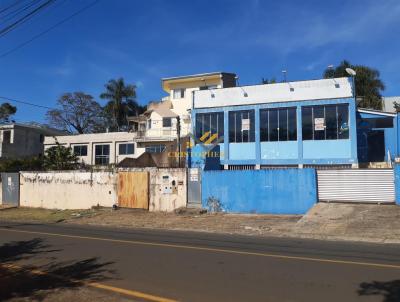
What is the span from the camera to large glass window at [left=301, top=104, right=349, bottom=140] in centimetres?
3472

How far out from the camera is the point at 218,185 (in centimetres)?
2414

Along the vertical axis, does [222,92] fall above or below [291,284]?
above

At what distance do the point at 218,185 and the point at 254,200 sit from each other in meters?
2.29

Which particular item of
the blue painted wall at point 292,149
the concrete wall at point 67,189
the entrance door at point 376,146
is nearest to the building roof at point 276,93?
the blue painted wall at point 292,149

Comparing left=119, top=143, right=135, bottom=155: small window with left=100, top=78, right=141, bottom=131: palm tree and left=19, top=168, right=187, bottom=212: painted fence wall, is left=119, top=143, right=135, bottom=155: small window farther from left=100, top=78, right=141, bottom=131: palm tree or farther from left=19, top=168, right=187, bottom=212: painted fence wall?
left=19, top=168, right=187, bottom=212: painted fence wall

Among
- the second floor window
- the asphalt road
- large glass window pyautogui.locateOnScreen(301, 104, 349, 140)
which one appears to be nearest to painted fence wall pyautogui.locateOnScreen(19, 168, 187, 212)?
the asphalt road

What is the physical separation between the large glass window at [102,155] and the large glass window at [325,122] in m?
31.2

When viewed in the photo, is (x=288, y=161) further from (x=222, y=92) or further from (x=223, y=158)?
(x=222, y=92)

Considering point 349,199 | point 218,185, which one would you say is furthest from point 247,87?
point 349,199

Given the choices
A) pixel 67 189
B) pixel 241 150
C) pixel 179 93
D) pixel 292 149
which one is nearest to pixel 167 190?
pixel 67 189

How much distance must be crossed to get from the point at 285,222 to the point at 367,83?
36.4m

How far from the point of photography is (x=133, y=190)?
26.7 meters

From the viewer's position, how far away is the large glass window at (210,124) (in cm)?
3941

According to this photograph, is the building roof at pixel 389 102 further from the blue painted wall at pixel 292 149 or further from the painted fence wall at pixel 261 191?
the painted fence wall at pixel 261 191
